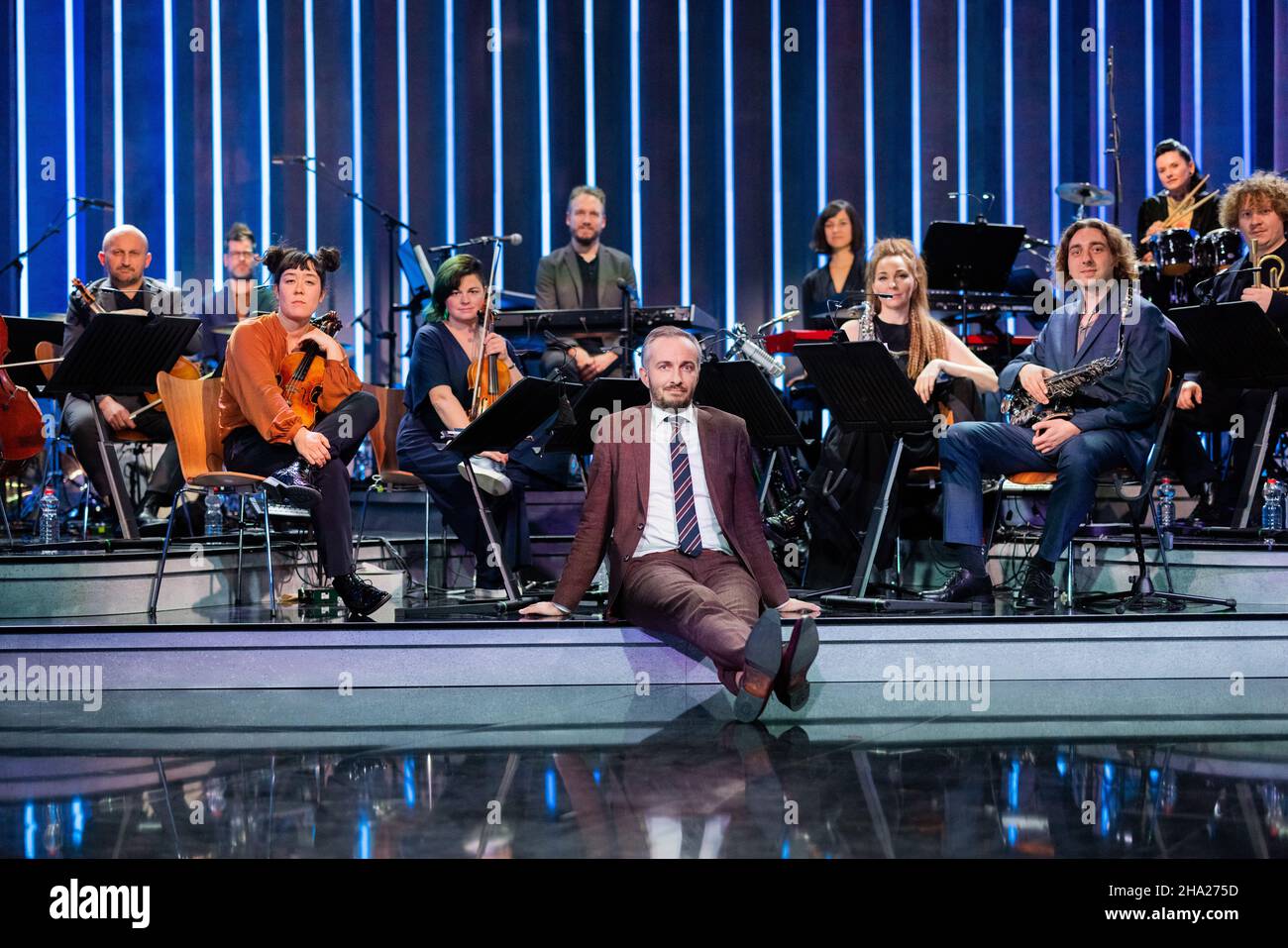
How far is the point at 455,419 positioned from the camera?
5.05 m

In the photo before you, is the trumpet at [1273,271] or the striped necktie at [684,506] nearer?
the striped necktie at [684,506]

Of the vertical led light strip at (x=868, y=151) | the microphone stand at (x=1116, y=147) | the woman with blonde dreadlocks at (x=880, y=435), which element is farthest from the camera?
the vertical led light strip at (x=868, y=151)

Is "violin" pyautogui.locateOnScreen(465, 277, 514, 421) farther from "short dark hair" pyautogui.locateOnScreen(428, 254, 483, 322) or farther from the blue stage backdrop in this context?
the blue stage backdrop

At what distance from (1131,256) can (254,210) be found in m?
6.39

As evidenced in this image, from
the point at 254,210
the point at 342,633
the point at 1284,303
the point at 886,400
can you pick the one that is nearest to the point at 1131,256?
the point at 1284,303

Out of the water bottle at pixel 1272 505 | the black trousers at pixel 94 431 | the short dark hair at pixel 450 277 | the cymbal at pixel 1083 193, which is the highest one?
the cymbal at pixel 1083 193

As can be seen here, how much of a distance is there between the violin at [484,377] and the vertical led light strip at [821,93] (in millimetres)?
4213

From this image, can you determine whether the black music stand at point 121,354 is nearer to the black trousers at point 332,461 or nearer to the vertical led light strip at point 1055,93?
the black trousers at point 332,461

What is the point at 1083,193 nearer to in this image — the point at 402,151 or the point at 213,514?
the point at 402,151

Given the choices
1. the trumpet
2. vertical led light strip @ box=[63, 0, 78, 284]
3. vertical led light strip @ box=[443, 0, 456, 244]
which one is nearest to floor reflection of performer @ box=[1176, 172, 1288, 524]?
the trumpet

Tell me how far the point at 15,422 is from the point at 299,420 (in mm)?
1522

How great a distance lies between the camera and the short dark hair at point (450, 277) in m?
5.20

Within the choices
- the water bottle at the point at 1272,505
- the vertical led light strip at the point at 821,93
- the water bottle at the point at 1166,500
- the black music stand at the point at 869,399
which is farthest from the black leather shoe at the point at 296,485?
the vertical led light strip at the point at 821,93
